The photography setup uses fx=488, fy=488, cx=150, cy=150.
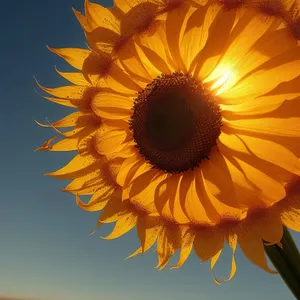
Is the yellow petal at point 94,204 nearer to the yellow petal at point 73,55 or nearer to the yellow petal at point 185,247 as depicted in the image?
the yellow petal at point 185,247

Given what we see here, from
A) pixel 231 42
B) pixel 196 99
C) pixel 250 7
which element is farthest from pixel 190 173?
pixel 250 7

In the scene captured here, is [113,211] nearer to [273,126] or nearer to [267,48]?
[273,126]

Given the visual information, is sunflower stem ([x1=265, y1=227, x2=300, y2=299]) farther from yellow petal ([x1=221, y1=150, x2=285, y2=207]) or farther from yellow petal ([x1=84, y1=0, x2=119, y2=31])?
yellow petal ([x1=84, y1=0, x2=119, y2=31])

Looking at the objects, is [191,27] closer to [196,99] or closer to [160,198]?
[196,99]

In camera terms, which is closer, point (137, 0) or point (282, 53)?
point (282, 53)

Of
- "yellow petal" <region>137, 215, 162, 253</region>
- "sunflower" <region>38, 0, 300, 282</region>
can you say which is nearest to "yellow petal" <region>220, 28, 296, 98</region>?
"sunflower" <region>38, 0, 300, 282</region>

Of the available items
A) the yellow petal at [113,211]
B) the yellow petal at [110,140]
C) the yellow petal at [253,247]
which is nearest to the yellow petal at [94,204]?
Result: the yellow petal at [113,211]

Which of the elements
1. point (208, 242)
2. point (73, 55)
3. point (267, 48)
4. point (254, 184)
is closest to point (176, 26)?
point (267, 48)
